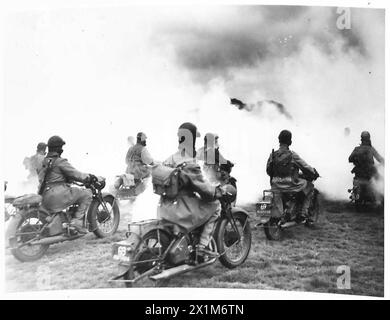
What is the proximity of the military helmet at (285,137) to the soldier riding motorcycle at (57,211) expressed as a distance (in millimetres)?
2898

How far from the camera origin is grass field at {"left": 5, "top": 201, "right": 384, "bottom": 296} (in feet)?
27.7

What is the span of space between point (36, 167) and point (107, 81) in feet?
5.81

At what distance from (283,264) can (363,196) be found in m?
1.62

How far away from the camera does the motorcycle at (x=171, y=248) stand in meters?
7.34

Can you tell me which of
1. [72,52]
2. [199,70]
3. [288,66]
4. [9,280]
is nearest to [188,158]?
[199,70]

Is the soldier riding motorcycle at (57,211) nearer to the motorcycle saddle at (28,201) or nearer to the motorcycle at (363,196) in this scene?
the motorcycle saddle at (28,201)

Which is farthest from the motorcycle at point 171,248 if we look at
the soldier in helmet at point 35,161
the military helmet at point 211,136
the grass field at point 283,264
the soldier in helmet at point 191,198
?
the soldier in helmet at point 35,161

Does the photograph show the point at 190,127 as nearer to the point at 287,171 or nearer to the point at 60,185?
the point at 287,171

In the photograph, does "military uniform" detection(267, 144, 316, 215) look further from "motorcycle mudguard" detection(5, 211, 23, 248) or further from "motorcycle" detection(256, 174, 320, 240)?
"motorcycle mudguard" detection(5, 211, 23, 248)

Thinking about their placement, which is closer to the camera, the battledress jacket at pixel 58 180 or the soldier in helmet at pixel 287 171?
the battledress jacket at pixel 58 180

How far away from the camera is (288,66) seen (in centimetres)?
870

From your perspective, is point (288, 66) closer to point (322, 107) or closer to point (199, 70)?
point (322, 107)

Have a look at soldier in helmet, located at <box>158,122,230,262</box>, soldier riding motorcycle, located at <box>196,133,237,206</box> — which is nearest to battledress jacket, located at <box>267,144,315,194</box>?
soldier riding motorcycle, located at <box>196,133,237,206</box>

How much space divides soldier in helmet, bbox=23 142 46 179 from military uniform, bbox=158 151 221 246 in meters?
2.25
